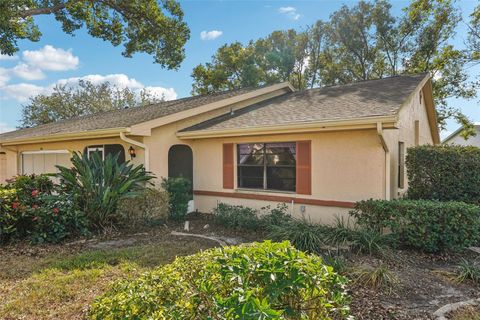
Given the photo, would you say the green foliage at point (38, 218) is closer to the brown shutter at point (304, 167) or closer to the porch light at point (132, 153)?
the porch light at point (132, 153)

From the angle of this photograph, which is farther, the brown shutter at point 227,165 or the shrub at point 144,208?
the brown shutter at point 227,165

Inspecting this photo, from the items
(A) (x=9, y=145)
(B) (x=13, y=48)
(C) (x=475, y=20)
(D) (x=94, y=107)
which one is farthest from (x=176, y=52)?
(D) (x=94, y=107)

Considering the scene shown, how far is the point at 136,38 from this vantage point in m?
15.3

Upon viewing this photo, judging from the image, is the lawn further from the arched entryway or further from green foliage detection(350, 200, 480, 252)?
green foliage detection(350, 200, 480, 252)

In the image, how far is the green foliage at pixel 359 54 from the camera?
19.1 metres

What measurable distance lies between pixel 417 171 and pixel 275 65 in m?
19.7

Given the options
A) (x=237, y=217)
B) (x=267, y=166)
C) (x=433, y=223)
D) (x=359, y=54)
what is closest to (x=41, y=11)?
(x=267, y=166)

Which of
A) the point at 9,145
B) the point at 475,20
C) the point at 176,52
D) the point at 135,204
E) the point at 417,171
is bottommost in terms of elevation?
the point at 135,204

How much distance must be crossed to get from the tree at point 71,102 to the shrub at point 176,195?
24235 mm

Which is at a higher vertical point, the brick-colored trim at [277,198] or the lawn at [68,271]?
the brick-colored trim at [277,198]

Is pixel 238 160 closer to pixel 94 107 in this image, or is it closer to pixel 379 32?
pixel 379 32

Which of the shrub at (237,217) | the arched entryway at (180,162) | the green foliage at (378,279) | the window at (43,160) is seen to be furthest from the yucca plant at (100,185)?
the green foliage at (378,279)

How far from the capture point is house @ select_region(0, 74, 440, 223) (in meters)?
7.14

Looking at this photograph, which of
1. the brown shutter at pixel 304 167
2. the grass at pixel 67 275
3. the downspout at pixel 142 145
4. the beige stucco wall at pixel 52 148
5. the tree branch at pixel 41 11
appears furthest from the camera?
the tree branch at pixel 41 11
